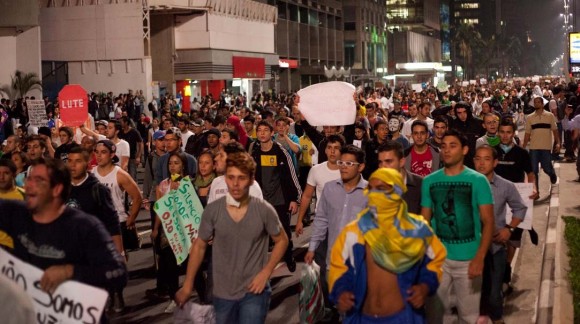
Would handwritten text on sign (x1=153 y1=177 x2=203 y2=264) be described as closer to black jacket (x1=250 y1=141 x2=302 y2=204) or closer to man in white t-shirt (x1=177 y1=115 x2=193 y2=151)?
black jacket (x1=250 y1=141 x2=302 y2=204)

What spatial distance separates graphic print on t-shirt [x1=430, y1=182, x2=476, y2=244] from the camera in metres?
7.09

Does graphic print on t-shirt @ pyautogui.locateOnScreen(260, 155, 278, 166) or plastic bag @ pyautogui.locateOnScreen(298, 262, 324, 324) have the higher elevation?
graphic print on t-shirt @ pyautogui.locateOnScreen(260, 155, 278, 166)

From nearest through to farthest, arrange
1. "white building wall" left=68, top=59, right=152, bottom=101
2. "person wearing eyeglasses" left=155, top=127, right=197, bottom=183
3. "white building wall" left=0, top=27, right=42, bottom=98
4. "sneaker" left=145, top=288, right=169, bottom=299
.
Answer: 1. "sneaker" left=145, top=288, right=169, bottom=299
2. "person wearing eyeglasses" left=155, top=127, right=197, bottom=183
3. "white building wall" left=0, top=27, right=42, bottom=98
4. "white building wall" left=68, top=59, right=152, bottom=101

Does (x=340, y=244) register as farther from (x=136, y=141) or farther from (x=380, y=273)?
(x=136, y=141)

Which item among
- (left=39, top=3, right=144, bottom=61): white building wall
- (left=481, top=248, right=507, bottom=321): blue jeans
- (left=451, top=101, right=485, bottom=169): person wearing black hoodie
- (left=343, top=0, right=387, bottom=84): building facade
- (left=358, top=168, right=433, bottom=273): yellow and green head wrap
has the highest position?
(left=343, top=0, right=387, bottom=84): building facade

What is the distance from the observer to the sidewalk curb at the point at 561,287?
8.91 metres

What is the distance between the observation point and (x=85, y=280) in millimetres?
5113

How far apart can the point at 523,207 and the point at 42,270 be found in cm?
435

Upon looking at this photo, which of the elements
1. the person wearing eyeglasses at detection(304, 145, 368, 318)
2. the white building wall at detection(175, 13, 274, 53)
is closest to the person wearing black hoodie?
the person wearing eyeglasses at detection(304, 145, 368, 318)

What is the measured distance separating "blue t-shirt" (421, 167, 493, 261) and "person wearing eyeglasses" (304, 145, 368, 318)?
0.76 meters

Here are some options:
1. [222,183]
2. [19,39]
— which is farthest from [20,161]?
[19,39]

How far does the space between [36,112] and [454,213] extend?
597 inches

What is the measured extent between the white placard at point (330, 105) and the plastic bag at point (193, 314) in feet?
19.9

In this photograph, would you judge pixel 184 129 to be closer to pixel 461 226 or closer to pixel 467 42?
pixel 461 226
